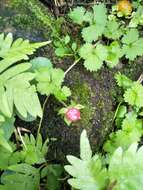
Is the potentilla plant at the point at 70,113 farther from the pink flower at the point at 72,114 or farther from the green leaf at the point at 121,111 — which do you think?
the green leaf at the point at 121,111

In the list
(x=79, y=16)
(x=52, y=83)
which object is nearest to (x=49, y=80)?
(x=52, y=83)

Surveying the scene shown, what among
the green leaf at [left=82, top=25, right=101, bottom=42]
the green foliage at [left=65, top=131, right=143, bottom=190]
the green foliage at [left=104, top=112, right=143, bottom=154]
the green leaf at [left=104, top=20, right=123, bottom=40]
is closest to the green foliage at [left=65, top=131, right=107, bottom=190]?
the green foliage at [left=65, top=131, right=143, bottom=190]

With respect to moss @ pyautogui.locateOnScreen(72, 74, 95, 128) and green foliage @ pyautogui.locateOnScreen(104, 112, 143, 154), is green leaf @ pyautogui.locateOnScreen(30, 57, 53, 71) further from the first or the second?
green foliage @ pyautogui.locateOnScreen(104, 112, 143, 154)

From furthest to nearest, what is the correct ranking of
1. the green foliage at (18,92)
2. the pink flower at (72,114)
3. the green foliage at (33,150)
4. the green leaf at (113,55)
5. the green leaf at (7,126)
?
1. the green leaf at (113,55)
2. the pink flower at (72,114)
3. the green foliage at (33,150)
4. the green leaf at (7,126)
5. the green foliage at (18,92)

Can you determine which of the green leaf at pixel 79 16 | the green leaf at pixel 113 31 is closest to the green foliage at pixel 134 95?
the green leaf at pixel 113 31

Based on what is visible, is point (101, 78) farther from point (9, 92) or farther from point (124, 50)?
point (9, 92)
